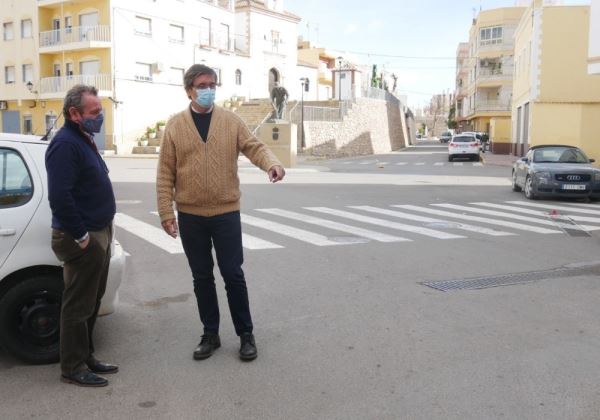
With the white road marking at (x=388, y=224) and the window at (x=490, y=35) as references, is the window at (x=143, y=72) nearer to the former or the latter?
the white road marking at (x=388, y=224)

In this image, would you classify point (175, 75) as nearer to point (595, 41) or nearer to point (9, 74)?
point (9, 74)

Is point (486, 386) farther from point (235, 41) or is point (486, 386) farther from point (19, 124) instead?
point (235, 41)

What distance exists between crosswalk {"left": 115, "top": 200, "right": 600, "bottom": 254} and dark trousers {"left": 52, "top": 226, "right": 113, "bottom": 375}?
4.49 meters

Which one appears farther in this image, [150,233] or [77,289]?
[150,233]

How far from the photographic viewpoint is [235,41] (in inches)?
2063

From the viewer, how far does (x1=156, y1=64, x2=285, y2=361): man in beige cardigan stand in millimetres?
4453

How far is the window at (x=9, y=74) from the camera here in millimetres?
45125

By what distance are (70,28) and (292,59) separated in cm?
2187

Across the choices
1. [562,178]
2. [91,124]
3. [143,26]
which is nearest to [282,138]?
[562,178]

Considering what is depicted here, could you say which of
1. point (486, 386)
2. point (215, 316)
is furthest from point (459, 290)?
point (215, 316)

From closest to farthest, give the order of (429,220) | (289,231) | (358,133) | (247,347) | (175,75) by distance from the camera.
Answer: (247,347) → (289,231) → (429,220) → (175,75) → (358,133)

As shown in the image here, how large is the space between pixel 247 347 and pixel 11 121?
156 feet

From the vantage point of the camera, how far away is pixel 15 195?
4.39 m

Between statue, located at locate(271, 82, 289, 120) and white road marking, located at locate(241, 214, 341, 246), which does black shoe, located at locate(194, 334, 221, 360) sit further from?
statue, located at locate(271, 82, 289, 120)
